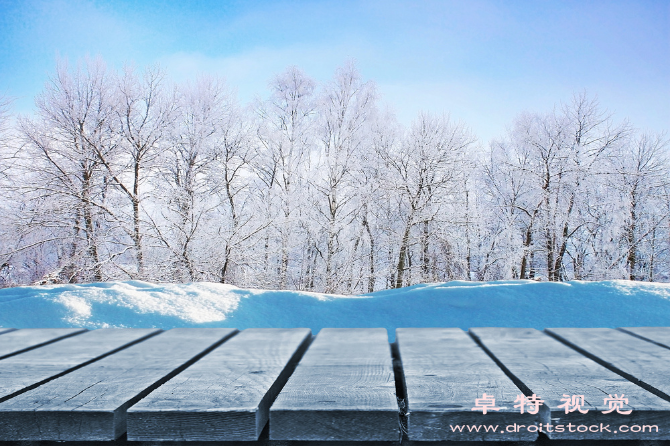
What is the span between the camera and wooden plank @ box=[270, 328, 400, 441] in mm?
700

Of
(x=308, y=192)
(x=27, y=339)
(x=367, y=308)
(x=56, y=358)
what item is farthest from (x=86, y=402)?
(x=308, y=192)

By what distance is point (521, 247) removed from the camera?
14.4 metres

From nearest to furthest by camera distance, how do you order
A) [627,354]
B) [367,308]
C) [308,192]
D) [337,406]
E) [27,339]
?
[337,406]
[627,354]
[27,339]
[367,308]
[308,192]

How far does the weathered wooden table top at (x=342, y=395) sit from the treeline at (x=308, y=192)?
33.2ft

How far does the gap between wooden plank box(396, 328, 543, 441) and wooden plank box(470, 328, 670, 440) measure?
0.12ft

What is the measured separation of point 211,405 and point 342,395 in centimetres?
22

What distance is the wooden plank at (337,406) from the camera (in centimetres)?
70

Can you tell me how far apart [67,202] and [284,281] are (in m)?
6.03

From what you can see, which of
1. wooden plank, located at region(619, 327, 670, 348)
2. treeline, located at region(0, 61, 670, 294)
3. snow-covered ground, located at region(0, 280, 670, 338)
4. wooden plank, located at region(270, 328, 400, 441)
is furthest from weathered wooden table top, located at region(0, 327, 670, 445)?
treeline, located at region(0, 61, 670, 294)

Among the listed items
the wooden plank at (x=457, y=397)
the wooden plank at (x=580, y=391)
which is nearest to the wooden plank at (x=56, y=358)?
the wooden plank at (x=457, y=397)

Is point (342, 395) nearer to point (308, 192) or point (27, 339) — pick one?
point (27, 339)

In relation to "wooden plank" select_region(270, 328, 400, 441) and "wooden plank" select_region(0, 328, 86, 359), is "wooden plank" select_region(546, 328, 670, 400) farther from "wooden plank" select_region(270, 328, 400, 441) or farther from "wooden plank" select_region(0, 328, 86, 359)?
"wooden plank" select_region(0, 328, 86, 359)

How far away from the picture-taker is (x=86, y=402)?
75 centimetres

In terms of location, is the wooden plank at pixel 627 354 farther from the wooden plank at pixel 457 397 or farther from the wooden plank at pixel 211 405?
the wooden plank at pixel 211 405
